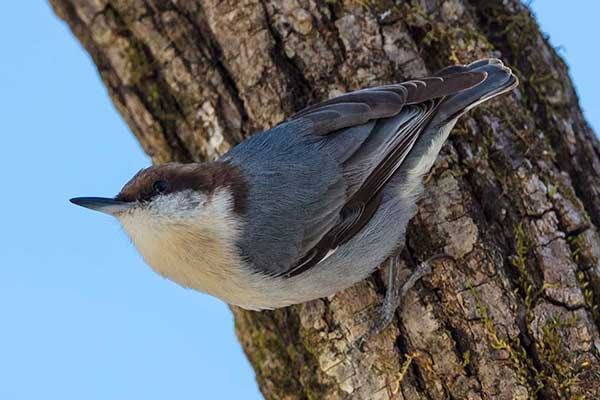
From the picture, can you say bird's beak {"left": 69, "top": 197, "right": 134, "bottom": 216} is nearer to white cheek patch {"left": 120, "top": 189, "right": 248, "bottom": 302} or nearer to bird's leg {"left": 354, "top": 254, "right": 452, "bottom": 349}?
white cheek patch {"left": 120, "top": 189, "right": 248, "bottom": 302}

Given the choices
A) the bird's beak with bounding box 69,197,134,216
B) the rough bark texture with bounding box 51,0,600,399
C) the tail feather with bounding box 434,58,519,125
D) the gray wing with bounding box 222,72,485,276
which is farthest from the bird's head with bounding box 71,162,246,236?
the tail feather with bounding box 434,58,519,125

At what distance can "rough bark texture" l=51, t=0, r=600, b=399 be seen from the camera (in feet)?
11.6

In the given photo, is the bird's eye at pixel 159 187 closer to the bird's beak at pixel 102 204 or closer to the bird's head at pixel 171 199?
the bird's head at pixel 171 199

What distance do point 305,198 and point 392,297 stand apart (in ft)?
2.02

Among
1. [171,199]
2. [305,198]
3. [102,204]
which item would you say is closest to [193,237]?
[171,199]

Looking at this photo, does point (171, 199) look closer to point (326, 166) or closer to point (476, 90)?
point (326, 166)

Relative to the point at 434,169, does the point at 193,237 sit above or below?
above

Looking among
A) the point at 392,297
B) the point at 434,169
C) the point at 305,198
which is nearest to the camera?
the point at 305,198

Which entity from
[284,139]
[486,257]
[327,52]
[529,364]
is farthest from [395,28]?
[529,364]

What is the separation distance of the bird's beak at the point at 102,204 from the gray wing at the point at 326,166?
1.71ft

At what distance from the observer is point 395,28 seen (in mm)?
4207

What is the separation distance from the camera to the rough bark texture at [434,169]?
3541mm

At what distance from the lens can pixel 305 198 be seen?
3.56 m

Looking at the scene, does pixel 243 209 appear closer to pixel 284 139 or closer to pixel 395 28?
pixel 284 139
